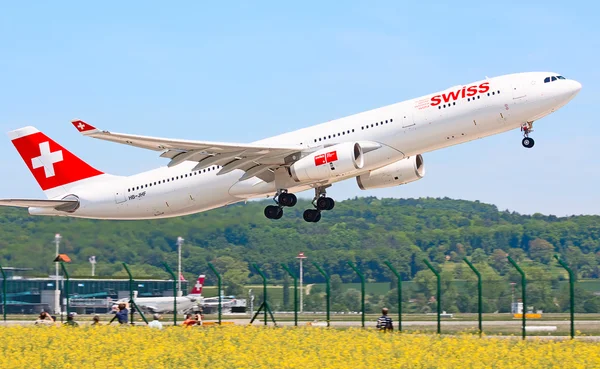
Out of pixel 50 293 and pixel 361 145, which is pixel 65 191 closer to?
pixel 50 293

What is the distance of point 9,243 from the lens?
5031 centimetres

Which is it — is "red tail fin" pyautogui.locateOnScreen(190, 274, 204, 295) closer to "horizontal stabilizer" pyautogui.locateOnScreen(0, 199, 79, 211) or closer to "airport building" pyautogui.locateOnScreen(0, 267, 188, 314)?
"airport building" pyautogui.locateOnScreen(0, 267, 188, 314)

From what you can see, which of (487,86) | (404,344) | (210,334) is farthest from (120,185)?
(404,344)

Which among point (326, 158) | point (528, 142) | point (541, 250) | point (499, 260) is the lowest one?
point (499, 260)

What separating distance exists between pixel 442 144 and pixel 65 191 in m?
18.9

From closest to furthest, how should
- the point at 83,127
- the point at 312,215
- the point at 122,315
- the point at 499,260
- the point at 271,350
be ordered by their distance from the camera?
the point at 271,350 → the point at 122,315 → the point at 83,127 → the point at 312,215 → the point at 499,260

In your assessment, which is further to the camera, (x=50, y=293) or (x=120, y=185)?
(x=50, y=293)

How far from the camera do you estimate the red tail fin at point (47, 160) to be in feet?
152

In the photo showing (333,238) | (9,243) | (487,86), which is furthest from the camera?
(333,238)

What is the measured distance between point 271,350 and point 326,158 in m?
16.7

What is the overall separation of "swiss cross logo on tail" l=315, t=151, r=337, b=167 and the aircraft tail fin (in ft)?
42.7

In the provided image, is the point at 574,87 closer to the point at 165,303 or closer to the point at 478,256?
the point at 165,303

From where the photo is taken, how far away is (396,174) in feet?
136

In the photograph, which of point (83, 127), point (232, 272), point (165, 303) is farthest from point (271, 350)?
point (232, 272)
